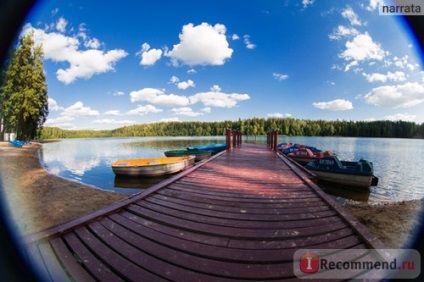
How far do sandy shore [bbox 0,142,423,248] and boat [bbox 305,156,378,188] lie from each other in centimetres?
251

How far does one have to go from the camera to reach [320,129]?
114 m

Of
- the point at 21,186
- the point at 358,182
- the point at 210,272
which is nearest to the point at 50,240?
the point at 210,272

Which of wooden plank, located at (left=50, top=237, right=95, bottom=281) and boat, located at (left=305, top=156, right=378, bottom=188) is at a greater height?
wooden plank, located at (left=50, top=237, right=95, bottom=281)

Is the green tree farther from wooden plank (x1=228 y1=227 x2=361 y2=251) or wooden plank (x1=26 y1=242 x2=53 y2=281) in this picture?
wooden plank (x1=228 y1=227 x2=361 y2=251)

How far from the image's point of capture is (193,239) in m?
2.48

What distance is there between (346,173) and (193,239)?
40.3 feet

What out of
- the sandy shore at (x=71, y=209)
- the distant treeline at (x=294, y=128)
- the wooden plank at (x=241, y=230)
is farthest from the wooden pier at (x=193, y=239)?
the distant treeline at (x=294, y=128)

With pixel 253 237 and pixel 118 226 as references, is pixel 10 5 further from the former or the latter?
pixel 253 237

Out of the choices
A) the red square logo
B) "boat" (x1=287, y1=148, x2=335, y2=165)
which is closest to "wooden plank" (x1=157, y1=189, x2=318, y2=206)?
the red square logo

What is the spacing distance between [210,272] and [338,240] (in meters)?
1.63

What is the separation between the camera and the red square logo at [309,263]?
6.33 ft

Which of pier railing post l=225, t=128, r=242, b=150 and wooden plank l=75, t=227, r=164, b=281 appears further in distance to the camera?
pier railing post l=225, t=128, r=242, b=150

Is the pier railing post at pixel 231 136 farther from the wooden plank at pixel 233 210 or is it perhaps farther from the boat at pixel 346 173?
the wooden plank at pixel 233 210

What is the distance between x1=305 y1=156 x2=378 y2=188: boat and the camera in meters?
11.3
